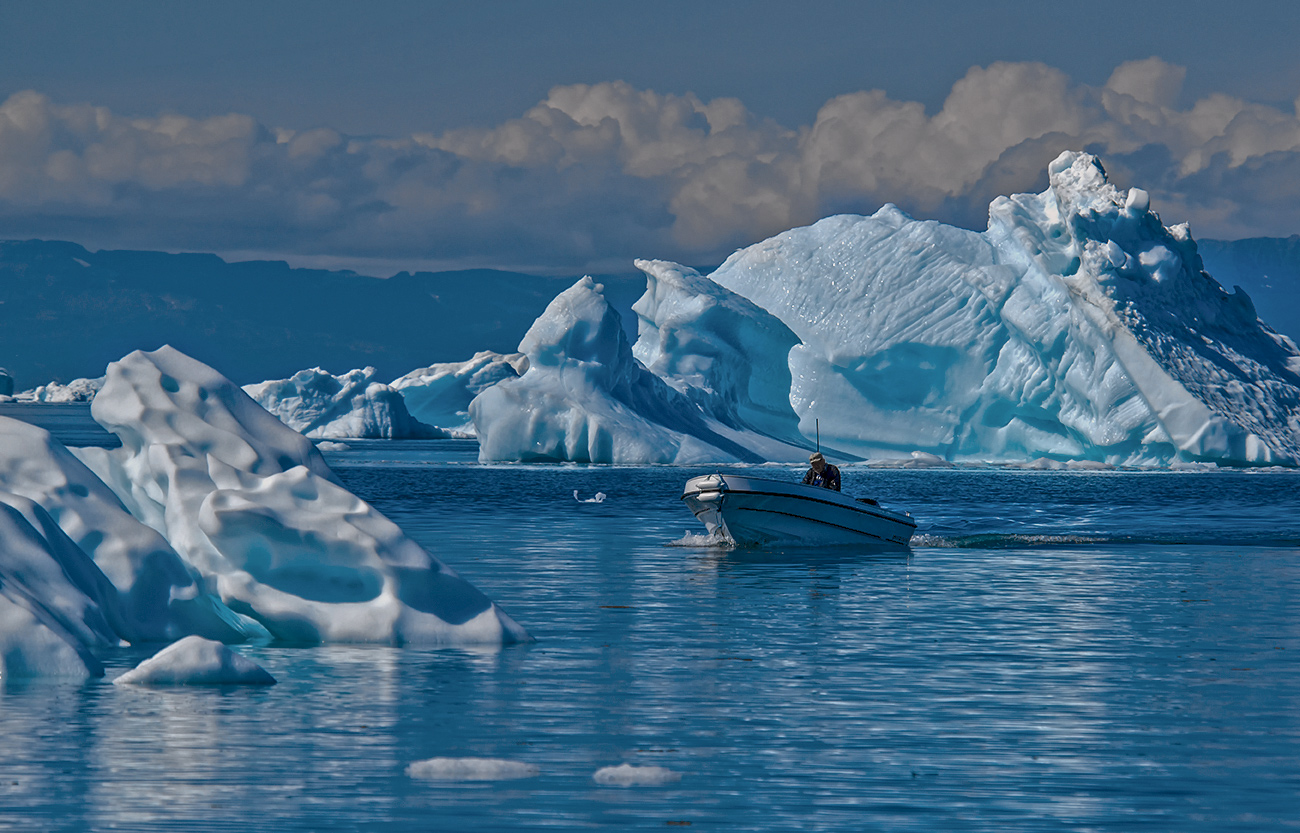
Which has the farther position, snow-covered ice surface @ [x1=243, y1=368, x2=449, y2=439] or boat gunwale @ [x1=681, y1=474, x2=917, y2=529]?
snow-covered ice surface @ [x1=243, y1=368, x2=449, y2=439]

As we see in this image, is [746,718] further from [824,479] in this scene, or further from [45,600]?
[824,479]

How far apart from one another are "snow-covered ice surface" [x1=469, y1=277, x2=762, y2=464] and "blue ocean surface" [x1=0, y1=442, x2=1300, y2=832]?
38729 millimetres

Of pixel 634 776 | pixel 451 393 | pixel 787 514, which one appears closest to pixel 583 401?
pixel 787 514

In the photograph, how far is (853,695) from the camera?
11.7 m

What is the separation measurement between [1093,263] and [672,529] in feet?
112

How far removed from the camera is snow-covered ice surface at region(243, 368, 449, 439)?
379 feet

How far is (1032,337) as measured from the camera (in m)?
66.5

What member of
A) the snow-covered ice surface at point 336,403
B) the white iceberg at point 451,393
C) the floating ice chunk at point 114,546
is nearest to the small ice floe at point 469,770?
the floating ice chunk at point 114,546

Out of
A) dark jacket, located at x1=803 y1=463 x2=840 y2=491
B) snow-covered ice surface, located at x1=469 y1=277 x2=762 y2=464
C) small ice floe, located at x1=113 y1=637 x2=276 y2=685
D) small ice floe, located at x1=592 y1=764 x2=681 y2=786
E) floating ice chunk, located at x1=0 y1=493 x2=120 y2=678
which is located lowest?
small ice floe, located at x1=592 y1=764 x2=681 y2=786

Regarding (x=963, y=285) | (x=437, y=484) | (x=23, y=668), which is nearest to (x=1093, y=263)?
(x=963, y=285)

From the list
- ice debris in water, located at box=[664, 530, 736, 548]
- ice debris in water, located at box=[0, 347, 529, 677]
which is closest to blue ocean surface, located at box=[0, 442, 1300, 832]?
ice debris in water, located at box=[0, 347, 529, 677]

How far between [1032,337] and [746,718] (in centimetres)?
5830

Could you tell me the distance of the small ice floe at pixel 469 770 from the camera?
8609 mm

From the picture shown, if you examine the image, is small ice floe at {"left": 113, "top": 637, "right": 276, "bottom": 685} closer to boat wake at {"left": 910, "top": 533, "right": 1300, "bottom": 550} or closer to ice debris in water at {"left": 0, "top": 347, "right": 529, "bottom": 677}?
ice debris in water at {"left": 0, "top": 347, "right": 529, "bottom": 677}
